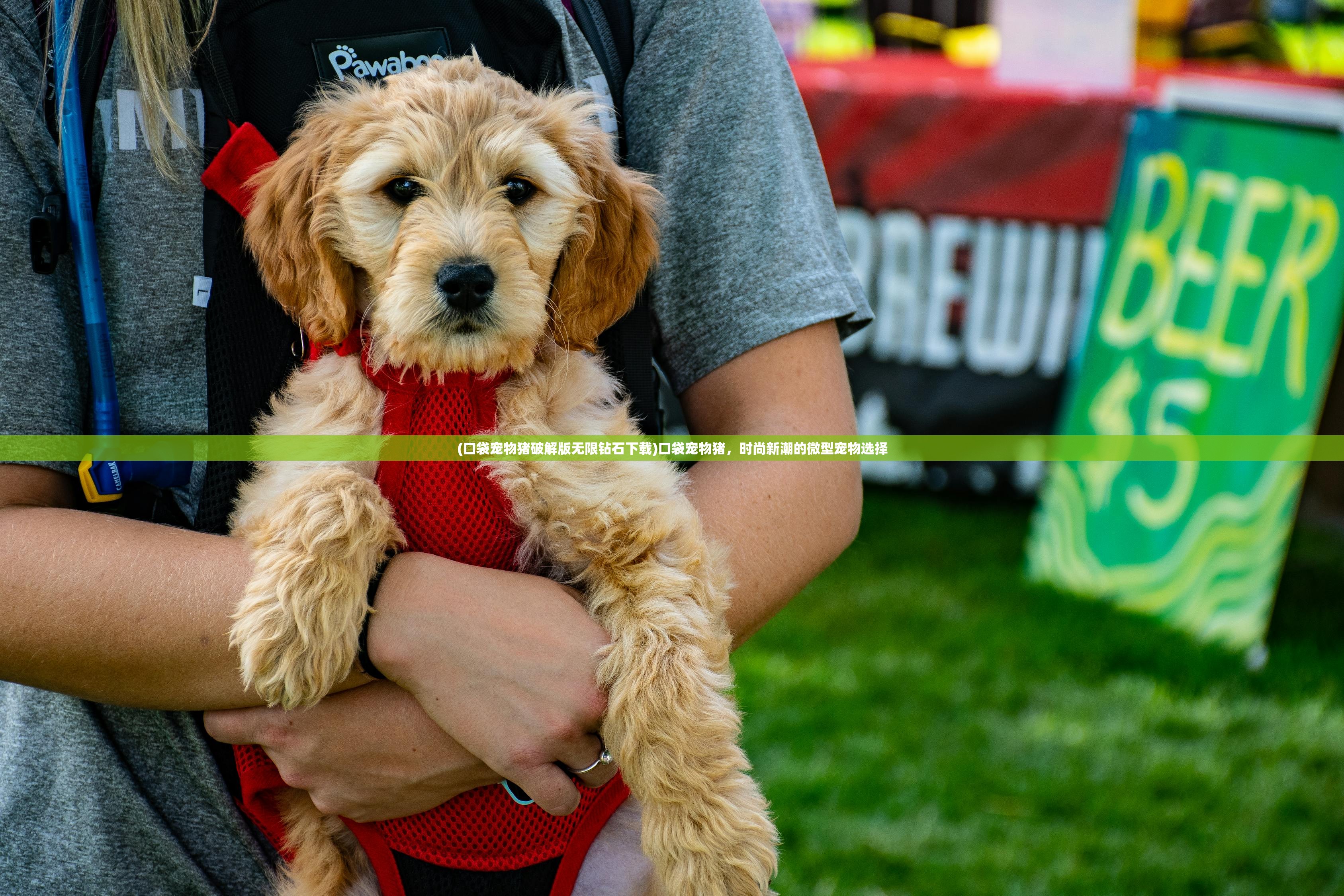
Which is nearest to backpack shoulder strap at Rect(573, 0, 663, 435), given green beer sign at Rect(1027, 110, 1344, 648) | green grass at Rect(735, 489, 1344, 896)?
green grass at Rect(735, 489, 1344, 896)

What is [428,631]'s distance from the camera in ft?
4.90

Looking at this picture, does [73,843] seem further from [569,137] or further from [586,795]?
[569,137]

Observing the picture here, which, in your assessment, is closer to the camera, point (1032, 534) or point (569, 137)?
point (569, 137)

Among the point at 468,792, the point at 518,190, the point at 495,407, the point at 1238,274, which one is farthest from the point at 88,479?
the point at 1238,274

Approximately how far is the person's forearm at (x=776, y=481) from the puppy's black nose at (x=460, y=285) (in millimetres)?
413

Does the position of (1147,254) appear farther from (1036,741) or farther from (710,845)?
(710,845)

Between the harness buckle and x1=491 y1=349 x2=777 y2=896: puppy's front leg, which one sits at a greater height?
the harness buckle

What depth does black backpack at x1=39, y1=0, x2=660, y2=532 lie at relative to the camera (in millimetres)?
1613

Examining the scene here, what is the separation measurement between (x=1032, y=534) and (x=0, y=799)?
4.15 metres

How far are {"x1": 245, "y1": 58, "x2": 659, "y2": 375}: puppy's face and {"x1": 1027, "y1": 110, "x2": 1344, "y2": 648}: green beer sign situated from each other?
10.5 feet

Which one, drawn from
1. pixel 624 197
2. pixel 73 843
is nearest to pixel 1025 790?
pixel 624 197

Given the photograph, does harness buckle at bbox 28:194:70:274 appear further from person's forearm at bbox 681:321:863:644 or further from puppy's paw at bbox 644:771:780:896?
puppy's paw at bbox 644:771:780:896

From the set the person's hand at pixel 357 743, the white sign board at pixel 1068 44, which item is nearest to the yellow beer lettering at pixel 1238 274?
the white sign board at pixel 1068 44
